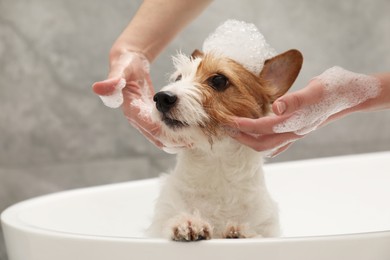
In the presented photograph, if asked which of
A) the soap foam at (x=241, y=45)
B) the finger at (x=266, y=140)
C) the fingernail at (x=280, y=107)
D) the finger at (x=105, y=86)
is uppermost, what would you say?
the soap foam at (x=241, y=45)

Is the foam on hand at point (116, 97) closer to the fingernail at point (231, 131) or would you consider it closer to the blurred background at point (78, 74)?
the fingernail at point (231, 131)

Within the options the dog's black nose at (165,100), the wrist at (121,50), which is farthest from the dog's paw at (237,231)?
the wrist at (121,50)

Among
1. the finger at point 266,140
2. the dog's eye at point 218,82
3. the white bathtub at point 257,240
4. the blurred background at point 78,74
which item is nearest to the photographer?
the white bathtub at point 257,240

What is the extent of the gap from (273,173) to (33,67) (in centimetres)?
121

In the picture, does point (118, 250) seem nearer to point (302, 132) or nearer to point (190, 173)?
point (190, 173)

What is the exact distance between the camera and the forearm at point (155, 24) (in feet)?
6.47

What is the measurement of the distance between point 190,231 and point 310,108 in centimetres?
41

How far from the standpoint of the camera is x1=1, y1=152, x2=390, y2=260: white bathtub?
1260mm

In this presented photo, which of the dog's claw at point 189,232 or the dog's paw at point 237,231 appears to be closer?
the dog's claw at point 189,232

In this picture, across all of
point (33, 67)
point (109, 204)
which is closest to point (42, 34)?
point (33, 67)

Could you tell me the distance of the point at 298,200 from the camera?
264cm

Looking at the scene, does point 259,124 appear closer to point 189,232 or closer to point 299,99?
point 299,99

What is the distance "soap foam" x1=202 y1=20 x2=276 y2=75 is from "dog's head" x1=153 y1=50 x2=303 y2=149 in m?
0.05

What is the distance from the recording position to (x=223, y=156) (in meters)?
1.68
